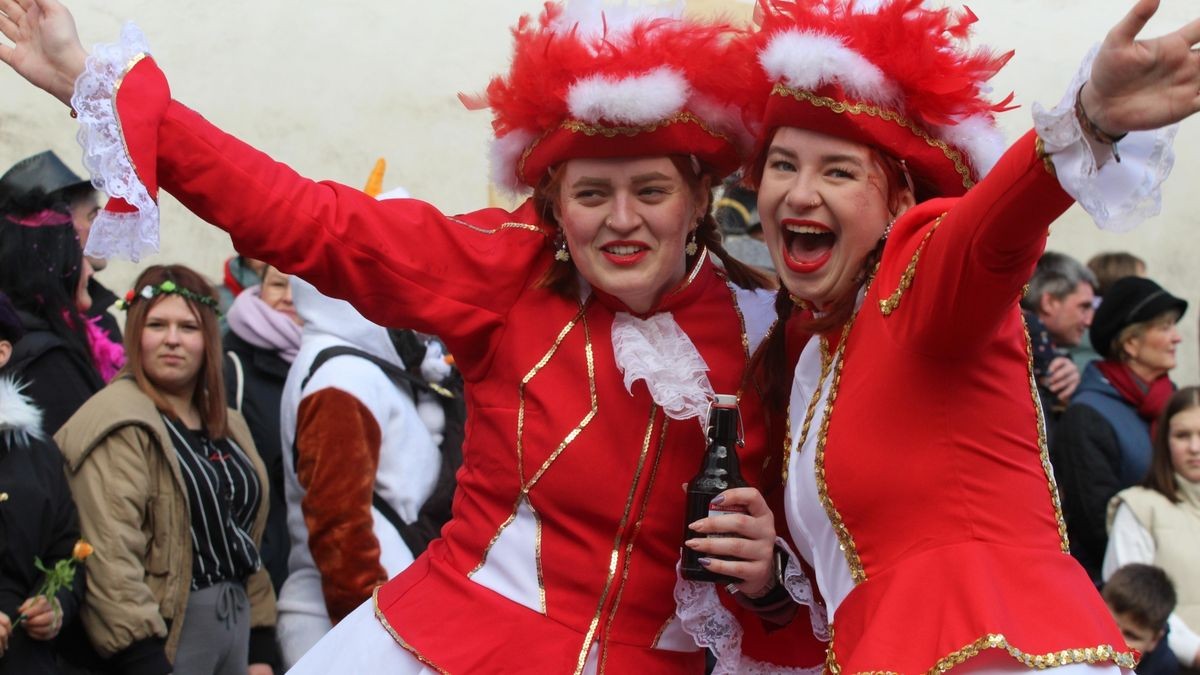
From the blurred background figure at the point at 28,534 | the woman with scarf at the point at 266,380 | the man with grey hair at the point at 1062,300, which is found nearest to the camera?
the blurred background figure at the point at 28,534

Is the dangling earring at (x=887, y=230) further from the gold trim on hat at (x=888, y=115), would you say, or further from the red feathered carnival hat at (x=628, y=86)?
the red feathered carnival hat at (x=628, y=86)

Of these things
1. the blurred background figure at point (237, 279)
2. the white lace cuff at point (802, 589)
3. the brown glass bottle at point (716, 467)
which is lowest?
the white lace cuff at point (802, 589)

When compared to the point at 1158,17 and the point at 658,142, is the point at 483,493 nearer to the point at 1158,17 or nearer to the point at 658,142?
the point at 658,142

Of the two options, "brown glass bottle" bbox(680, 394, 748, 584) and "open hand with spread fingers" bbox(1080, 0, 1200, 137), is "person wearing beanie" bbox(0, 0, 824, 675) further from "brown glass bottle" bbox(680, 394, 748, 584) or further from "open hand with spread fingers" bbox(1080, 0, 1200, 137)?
"open hand with spread fingers" bbox(1080, 0, 1200, 137)

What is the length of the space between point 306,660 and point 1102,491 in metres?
3.58

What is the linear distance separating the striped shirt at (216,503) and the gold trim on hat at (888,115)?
2718mm

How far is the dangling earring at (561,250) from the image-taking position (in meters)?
3.48

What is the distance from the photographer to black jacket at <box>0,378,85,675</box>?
14.5ft

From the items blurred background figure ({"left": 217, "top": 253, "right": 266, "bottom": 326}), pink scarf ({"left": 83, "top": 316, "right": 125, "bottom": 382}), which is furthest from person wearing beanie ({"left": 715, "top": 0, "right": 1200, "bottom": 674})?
blurred background figure ({"left": 217, "top": 253, "right": 266, "bottom": 326})

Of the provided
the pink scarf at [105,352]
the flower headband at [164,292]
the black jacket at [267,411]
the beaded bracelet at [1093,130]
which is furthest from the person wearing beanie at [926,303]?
the pink scarf at [105,352]

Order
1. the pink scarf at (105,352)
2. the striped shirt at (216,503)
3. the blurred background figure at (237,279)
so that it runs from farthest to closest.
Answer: the blurred background figure at (237,279)
the pink scarf at (105,352)
the striped shirt at (216,503)

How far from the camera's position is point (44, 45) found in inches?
120

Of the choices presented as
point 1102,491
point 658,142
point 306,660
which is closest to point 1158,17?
point 1102,491

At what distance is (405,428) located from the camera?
5.14 metres
